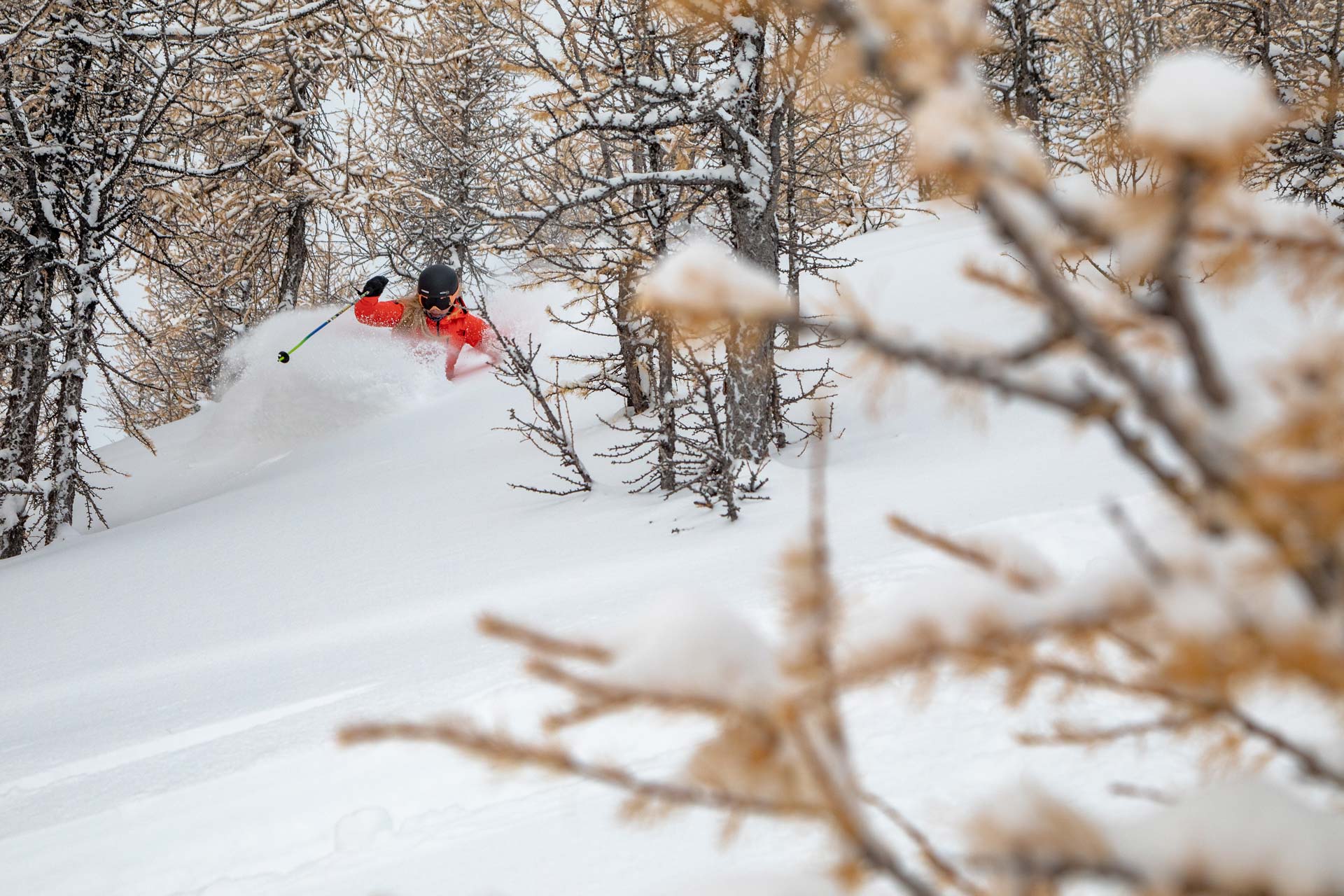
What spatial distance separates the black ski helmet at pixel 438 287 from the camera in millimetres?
8406

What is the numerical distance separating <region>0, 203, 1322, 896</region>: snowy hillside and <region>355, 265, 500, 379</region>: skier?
1.56 m

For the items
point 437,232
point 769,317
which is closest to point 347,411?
point 437,232

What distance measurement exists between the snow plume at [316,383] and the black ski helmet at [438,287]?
60.5 inches

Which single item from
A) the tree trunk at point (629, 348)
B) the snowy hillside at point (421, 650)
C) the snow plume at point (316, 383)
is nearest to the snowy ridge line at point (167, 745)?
the snowy hillside at point (421, 650)

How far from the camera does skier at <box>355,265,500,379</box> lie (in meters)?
8.55

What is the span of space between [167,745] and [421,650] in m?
0.80

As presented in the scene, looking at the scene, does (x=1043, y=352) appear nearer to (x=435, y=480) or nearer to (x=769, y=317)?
(x=769, y=317)

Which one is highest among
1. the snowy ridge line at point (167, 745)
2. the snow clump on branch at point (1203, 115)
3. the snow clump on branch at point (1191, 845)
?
the snow clump on branch at point (1203, 115)

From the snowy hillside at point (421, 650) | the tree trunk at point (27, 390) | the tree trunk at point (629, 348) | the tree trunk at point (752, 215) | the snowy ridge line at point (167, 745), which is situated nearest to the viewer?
the snowy hillside at point (421, 650)

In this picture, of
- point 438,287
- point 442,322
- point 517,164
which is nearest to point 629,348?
point 517,164

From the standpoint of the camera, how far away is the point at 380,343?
33.1 feet

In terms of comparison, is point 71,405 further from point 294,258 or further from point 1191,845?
point 1191,845

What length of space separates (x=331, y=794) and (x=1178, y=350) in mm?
2024

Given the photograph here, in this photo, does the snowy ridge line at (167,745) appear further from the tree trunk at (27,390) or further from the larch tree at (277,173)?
the tree trunk at (27,390)
